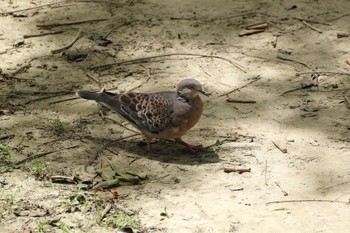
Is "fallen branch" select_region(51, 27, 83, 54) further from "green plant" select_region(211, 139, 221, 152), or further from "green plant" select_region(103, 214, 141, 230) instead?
"green plant" select_region(103, 214, 141, 230)

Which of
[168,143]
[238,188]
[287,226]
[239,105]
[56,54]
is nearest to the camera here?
[287,226]

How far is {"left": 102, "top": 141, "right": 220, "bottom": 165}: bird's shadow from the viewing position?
6.34m

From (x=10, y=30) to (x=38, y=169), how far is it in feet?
11.2

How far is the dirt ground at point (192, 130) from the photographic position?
550cm

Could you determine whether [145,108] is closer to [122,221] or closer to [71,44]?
[122,221]

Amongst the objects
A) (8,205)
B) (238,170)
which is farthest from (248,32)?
(8,205)

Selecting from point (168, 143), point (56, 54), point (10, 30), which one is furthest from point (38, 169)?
point (10, 30)

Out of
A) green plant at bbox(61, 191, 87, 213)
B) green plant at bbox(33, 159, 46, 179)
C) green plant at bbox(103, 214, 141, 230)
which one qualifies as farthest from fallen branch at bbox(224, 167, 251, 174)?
green plant at bbox(33, 159, 46, 179)

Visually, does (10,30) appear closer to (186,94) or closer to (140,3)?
(140,3)

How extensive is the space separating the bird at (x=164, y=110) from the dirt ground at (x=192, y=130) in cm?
22

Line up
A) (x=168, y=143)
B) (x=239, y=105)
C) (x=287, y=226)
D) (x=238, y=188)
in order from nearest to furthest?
1. (x=287, y=226)
2. (x=238, y=188)
3. (x=168, y=143)
4. (x=239, y=105)

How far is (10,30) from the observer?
29.0 ft

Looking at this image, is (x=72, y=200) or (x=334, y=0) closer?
(x=72, y=200)

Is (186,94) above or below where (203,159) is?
above
